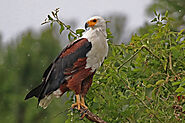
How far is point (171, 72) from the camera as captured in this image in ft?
4.89

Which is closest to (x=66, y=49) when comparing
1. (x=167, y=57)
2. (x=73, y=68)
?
(x=73, y=68)

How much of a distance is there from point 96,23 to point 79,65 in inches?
8.2

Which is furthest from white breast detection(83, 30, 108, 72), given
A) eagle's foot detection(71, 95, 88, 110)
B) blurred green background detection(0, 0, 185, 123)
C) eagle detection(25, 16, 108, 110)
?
blurred green background detection(0, 0, 185, 123)

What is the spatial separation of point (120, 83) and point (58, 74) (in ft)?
1.01

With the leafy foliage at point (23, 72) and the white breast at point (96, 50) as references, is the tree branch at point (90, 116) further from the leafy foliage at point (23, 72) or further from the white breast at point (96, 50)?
the leafy foliage at point (23, 72)

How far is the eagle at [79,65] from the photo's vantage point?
141 centimetres

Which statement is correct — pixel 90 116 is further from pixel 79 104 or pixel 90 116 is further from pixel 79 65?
pixel 79 65

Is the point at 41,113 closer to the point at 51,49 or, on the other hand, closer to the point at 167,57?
the point at 51,49

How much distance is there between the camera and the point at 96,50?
1396 mm

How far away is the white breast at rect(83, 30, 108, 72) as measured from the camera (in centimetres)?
140

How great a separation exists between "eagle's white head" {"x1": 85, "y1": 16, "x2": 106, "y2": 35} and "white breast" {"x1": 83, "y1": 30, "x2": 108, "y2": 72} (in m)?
0.03

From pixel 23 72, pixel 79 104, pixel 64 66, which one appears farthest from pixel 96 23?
pixel 23 72

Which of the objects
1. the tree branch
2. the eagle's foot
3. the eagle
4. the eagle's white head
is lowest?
the tree branch

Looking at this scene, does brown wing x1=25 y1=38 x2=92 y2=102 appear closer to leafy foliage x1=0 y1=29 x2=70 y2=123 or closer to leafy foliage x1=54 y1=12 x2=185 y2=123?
leafy foliage x1=54 y1=12 x2=185 y2=123
